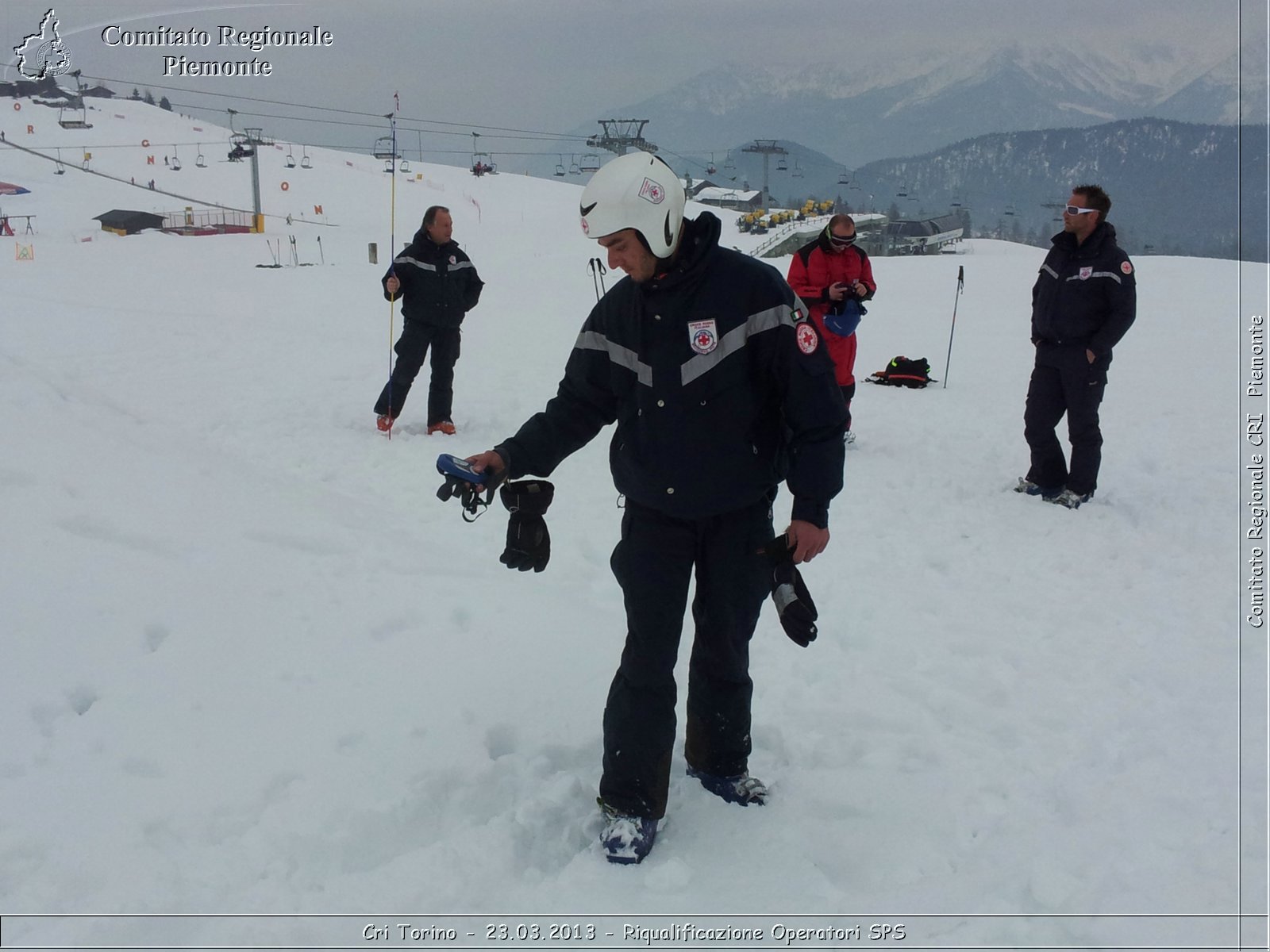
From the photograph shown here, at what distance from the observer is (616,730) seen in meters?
3.23

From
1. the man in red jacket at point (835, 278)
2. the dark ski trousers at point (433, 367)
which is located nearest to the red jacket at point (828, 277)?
the man in red jacket at point (835, 278)

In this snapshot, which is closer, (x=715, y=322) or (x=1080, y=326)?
(x=715, y=322)

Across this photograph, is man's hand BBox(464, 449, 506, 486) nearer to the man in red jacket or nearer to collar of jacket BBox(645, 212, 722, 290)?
collar of jacket BBox(645, 212, 722, 290)

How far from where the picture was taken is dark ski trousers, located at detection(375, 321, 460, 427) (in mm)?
8641

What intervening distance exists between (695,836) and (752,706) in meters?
0.92

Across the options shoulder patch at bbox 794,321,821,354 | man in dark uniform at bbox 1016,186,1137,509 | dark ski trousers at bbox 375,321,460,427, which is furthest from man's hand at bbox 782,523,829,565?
dark ski trousers at bbox 375,321,460,427

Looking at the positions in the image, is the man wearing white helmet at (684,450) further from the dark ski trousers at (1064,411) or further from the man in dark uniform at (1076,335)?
the dark ski trousers at (1064,411)

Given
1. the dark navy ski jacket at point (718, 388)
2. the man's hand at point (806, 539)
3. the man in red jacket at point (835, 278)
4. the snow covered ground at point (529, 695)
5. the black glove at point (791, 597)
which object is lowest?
the snow covered ground at point (529, 695)

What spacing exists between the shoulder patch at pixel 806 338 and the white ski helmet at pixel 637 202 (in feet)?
1.51

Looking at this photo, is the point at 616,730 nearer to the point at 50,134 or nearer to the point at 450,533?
the point at 450,533

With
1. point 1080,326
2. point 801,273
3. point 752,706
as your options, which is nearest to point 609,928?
point 752,706

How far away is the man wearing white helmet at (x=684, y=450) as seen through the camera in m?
2.89

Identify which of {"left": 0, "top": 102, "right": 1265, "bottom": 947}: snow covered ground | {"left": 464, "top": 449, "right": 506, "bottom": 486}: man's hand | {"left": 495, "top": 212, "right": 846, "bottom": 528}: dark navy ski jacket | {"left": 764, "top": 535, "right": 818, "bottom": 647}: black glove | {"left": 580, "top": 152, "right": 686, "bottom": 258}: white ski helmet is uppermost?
{"left": 580, "top": 152, "right": 686, "bottom": 258}: white ski helmet

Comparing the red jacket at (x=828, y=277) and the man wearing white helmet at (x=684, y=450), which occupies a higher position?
the red jacket at (x=828, y=277)
